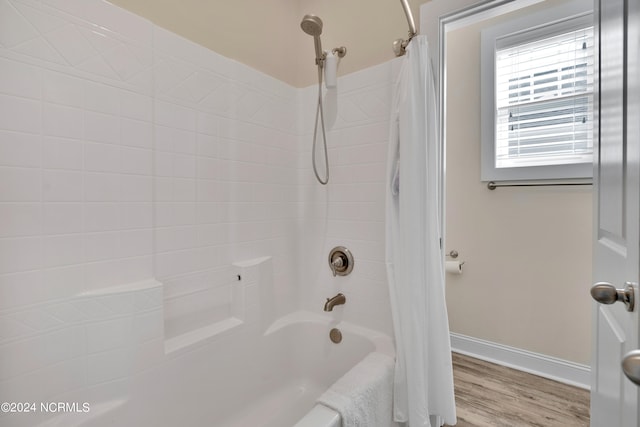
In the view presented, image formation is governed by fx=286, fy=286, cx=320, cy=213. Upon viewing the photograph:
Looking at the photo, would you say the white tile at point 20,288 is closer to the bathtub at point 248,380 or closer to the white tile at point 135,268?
the white tile at point 135,268

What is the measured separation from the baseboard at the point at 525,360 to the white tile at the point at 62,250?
2.43m

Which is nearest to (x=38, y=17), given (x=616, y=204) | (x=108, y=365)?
Answer: (x=108, y=365)

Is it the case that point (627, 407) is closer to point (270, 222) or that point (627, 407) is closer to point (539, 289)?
point (270, 222)

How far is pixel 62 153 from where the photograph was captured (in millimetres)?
942

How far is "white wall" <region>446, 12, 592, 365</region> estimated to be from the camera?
184 centimetres

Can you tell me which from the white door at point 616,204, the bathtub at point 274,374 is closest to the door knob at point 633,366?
the white door at point 616,204

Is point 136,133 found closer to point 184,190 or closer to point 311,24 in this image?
point 184,190

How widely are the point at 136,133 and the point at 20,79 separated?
0.33 m

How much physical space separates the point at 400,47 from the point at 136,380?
5.73ft

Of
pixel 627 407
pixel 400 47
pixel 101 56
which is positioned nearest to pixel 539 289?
pixel 627 407

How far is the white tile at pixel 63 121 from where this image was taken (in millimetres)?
914

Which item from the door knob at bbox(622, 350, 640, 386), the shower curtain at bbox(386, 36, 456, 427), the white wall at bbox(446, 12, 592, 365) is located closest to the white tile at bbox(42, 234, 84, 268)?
the shower curtain at bbox(386, 36, 456, 427)

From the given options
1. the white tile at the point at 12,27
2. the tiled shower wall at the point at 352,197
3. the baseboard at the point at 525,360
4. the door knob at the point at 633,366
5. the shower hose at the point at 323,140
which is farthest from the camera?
the baseboard at the point at 525,360

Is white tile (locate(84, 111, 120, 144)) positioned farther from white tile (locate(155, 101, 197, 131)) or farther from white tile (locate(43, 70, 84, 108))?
white tile (locate(155, 101, 197, 131))
